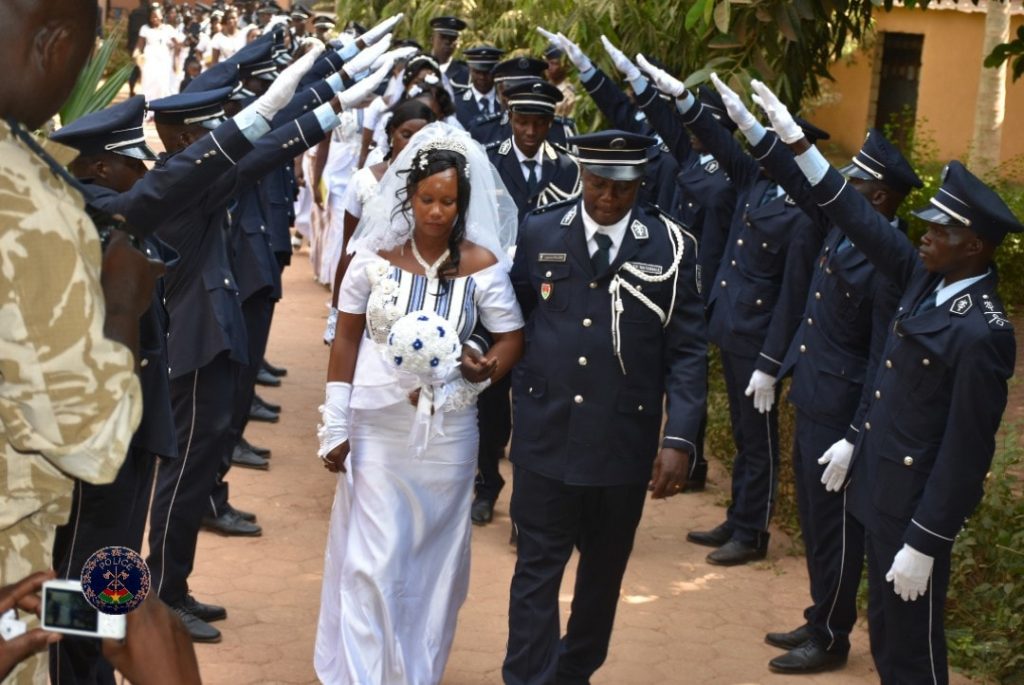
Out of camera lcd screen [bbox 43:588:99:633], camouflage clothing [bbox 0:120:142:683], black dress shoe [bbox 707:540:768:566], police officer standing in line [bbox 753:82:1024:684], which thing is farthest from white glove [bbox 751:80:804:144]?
camera lcd screen [bbox 43:588:99:633]

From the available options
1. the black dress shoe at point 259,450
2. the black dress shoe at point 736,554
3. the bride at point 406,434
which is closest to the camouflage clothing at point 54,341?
the bride at point 406,434

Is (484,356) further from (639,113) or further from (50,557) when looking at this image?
(639,113)

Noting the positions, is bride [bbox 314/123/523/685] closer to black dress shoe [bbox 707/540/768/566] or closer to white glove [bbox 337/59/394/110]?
white glove [bbox 337/59/394/110]

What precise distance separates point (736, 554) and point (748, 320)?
129 centimetres

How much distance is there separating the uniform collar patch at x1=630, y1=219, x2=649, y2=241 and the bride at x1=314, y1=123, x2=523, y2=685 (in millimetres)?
547

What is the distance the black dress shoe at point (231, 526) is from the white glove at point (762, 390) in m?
2.74

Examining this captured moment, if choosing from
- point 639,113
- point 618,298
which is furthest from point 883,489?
point 639,113

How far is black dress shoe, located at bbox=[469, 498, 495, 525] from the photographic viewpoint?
26.1 ft

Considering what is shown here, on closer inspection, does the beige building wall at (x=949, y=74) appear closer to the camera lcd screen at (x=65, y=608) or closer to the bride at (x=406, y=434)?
the bride at (x=406, y=434)

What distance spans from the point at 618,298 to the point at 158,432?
192 cm

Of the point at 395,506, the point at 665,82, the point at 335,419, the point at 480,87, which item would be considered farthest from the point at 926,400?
the point at 480,87

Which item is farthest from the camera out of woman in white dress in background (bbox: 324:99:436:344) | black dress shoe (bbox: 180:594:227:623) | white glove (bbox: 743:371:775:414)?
woman in white dress in background (bbox: 324:99:436:344)

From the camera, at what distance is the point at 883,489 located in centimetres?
513

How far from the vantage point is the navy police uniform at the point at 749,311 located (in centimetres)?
746
